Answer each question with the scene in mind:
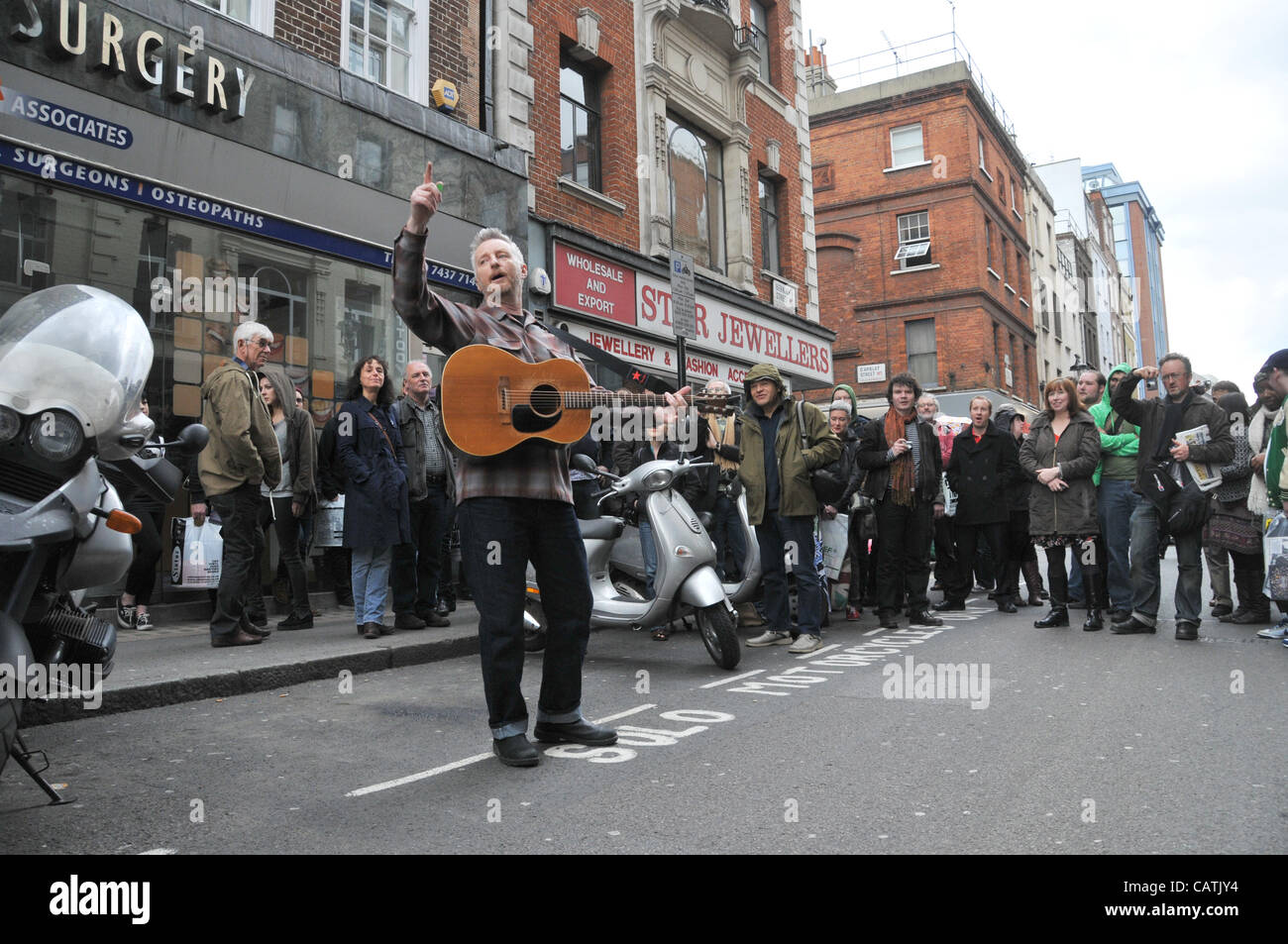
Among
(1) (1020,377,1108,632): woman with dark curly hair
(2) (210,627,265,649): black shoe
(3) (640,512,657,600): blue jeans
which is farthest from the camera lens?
(1) (1020,377,1108,632): woman with dark curly hair

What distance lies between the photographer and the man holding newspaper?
7.22 metres

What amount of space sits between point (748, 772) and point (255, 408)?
465cm

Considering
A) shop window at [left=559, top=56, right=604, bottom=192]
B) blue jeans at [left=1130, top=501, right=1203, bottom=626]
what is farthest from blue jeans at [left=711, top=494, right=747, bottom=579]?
shop window at [left=559, top=56, right=604, bottom=192]

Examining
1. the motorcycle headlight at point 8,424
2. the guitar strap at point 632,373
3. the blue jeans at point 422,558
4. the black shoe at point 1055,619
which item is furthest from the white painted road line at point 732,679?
the motorcycle headlight at point 8,424

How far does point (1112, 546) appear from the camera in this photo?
779 centimetres

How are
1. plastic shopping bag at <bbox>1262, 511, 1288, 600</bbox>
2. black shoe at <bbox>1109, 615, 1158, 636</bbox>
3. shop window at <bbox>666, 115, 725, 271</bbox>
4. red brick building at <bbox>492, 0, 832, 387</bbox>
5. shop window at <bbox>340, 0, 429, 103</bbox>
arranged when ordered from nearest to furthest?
plastic shopping bag at <bbox>1262, 511, 1288, 600</bbox> → black shoe at <bbox>1109, 615, 1158, 636</bbox> → shop window at <bbox>340, 0, 429, 103</bbox> → red brick building at <bbox>492, 0, 832, 387</bbox> → shop window at <bbox>666, 115, 725, 271</bbox>

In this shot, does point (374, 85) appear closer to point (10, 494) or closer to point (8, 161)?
point (8, 161)

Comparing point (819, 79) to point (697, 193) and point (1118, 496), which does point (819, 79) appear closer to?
point (697, 193)

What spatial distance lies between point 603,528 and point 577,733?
2857 millimetres

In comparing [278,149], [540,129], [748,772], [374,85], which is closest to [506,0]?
[540,129]

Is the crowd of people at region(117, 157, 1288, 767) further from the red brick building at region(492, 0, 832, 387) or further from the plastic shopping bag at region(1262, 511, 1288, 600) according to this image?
the red brick building at region(492, 0, 832, 387)

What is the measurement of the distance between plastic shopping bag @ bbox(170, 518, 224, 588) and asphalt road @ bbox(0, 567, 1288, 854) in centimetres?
217

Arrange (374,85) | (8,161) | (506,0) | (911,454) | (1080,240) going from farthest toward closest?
1. (1080,240)
2. (506,0)
3. (374,85)
4. (911,454)
5. (8,161)

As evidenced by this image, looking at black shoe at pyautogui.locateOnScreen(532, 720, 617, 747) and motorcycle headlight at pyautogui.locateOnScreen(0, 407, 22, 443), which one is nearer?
motorcycle headlight at pyautogui.locateOnScreen(0, 407, 22, 443)
